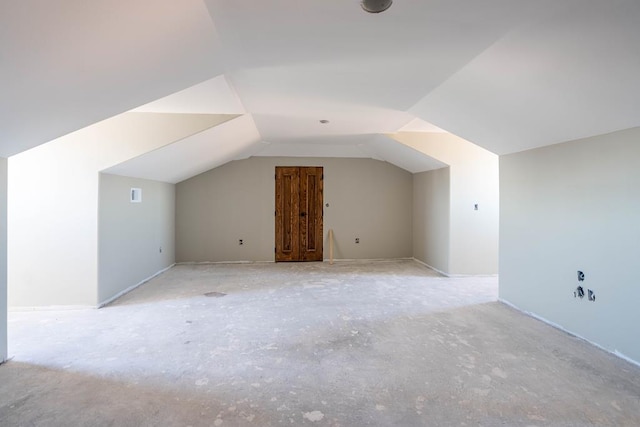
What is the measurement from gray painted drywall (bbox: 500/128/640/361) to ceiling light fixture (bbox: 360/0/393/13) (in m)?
2.31

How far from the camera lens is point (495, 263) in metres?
6.12

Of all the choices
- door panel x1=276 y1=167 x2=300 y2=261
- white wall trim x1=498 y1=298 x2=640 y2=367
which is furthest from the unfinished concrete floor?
door panel x1=276 y1=167 x2=300 y2=261

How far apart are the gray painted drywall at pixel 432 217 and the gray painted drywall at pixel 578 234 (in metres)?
1.68

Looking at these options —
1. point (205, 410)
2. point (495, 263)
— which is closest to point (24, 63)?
point (205, 410)

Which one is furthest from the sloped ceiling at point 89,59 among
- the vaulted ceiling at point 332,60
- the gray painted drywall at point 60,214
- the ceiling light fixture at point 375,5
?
the gray painted drywall at point 60,214

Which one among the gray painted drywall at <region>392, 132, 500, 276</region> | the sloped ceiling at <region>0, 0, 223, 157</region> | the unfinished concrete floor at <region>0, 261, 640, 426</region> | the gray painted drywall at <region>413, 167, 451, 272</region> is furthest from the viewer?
the gray painted drywall at <region>413, 167, 451, 272</region>

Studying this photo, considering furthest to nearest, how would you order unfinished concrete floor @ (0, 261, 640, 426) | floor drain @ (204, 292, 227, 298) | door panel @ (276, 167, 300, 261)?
door panel @ (276, 167, 300, 261) < floor drain @ (204, 292, 227, 298) < unfinished concrete floor @ (0, 261, 640, 426)

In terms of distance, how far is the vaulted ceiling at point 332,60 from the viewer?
5.92 ft

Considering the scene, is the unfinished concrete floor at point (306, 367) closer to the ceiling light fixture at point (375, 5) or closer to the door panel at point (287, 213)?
the ceiling light fixture at point (375, 5)

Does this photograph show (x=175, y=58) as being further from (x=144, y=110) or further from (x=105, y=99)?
(x=144, y=110)

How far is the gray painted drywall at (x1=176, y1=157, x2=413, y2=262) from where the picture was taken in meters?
7.47

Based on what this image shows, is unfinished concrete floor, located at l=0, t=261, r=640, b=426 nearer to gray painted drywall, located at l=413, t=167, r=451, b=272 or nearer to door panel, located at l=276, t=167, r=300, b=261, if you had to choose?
gray painted drywall, located at l=413, t=167, r=451, b=272

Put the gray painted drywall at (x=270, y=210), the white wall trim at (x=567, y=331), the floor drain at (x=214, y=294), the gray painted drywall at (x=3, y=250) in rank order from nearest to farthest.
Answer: the gray painted drywall at (x=3, y=250) → the white wall trim at (x=567, y=331) → the floor drain at (x=214, y=294) → the gray painted drywall at (x=270, y=210)

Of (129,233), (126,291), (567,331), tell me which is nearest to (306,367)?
(567,331)
